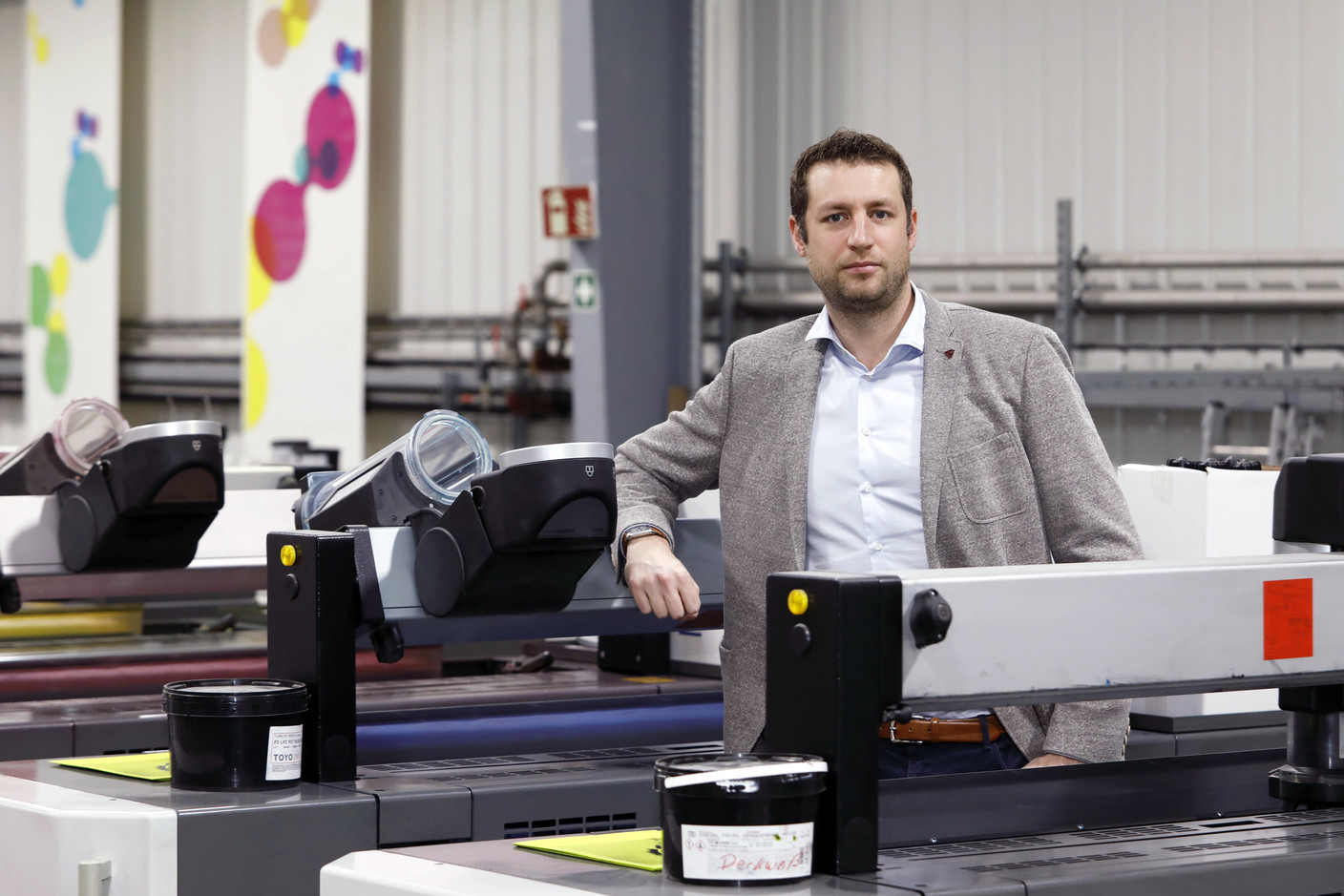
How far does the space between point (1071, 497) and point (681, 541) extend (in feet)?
2.18

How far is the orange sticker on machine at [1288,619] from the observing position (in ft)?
4.45

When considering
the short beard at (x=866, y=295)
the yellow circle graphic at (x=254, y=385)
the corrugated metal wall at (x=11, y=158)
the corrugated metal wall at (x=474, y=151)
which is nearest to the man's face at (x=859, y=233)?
the short beard at (x=866, y=295)

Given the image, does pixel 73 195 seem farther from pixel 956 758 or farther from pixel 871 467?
pixel 956 758

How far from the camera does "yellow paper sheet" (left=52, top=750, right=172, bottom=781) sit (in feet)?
5.78

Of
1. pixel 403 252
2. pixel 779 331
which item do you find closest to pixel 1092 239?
pixel 403 252

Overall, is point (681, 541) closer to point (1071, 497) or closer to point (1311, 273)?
point (1071, 497)

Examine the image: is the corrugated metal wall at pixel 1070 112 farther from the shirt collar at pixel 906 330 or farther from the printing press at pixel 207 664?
the shirt collar at pixel 906 330

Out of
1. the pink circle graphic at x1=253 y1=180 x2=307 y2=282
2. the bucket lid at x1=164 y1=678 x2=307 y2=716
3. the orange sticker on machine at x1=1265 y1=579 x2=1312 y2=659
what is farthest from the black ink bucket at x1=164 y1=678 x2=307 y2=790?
the pink circle graphic at x1=253 y1=180 x2=307 y2=282

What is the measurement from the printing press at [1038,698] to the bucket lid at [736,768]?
0.03m

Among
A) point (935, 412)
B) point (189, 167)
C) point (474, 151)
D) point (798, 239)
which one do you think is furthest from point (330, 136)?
point (935, 412)

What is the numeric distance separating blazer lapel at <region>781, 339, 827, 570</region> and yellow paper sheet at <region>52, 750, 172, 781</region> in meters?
0.72

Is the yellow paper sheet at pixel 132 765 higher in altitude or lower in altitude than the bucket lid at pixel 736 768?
lower

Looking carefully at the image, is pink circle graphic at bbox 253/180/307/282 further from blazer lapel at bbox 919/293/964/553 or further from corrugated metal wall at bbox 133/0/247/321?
blazer lapel at bbox 919/293/964/553

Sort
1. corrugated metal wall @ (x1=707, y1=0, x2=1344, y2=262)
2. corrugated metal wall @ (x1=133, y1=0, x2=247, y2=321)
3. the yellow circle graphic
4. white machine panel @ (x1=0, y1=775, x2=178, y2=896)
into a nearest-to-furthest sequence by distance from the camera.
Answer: white machine panel @ (x1=0, y1=775, x2=178, y2=896), corrugated metal wall @ (x1=707, y1=0, x2=1344, y2=262), the yellow circle graphic, corrugated metal wall @ (x1=133, y1=0, x2=247, y2=321)
